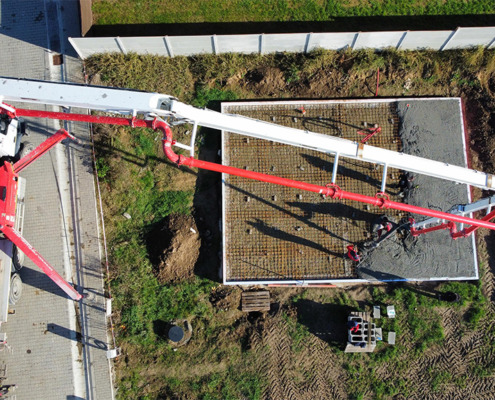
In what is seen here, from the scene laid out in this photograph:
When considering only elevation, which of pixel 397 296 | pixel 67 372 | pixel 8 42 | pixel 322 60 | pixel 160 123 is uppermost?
pixel 8 42

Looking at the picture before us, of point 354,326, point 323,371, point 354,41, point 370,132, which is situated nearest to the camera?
point 354,326

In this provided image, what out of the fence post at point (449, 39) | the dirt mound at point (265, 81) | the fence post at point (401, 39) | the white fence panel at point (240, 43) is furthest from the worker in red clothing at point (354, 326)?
the fence post at point (449, 39)

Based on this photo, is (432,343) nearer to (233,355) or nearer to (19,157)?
(233,355)

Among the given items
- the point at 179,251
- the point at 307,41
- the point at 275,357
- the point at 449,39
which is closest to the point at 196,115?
the point at 179,251

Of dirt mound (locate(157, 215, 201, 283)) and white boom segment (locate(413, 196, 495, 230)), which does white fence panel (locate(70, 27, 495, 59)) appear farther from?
white boom segment (locate(413, 196, 495, 230))

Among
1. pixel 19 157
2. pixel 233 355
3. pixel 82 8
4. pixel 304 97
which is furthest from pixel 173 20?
pixel 233 355

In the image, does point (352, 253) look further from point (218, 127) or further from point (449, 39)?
point (449, 39)
